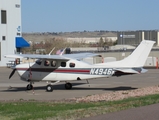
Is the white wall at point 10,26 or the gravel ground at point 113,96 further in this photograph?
the white wall at point 10,26

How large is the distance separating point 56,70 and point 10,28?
31935 mm

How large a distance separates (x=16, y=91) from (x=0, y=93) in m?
1.34

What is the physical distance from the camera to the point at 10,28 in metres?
54.9

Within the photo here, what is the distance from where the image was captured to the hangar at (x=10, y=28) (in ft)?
178

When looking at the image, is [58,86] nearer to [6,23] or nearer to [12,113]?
[12,113]

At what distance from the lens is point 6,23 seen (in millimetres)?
54438

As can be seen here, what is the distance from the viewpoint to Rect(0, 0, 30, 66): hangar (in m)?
54.1

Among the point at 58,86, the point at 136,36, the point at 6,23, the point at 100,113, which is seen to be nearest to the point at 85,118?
the point at 100,113

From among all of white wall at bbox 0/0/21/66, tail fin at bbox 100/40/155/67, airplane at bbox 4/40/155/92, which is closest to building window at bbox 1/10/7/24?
white wall at bbox 0/0/21/66

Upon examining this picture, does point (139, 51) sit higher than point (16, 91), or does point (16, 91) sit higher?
point (139, 51)

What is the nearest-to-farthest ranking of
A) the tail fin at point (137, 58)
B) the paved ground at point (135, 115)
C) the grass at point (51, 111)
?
the paved ground at point (135, 115) < the grass at point (51, 111) < the tail fin at point (137, 58)

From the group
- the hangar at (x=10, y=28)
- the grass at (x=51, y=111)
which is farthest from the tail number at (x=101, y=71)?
the hangar at (x=10, y=28)

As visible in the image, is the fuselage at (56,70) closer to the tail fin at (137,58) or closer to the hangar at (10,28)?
the tail fin at (137,58)

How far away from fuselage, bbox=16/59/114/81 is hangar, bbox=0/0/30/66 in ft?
99.8
